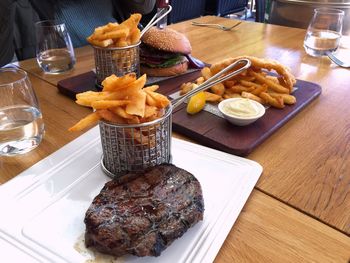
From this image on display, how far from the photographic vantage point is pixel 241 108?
1.07m

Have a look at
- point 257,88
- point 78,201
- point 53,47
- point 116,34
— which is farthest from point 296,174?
point 53,47

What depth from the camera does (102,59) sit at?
1320 millimetres

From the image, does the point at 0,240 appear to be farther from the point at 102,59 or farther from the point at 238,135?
the point at 102,59

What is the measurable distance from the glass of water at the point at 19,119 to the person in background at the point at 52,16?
1.35 metres

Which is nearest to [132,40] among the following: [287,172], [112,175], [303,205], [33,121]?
[33,121]

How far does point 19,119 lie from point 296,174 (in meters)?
0.85

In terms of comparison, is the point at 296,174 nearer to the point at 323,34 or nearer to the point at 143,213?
the point at 143,213

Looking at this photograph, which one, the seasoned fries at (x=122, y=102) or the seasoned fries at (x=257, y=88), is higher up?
the seasoned fries at (x=122, y=102)

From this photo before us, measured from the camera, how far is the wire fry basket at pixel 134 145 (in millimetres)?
789

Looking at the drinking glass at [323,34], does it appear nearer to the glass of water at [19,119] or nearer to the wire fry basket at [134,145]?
the wire fry basket at [134,145]

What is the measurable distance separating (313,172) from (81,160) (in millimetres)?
679

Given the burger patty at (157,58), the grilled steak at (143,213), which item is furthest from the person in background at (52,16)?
the grilled steak at (143,213)

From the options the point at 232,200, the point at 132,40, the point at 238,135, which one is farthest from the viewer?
the point at 132,40

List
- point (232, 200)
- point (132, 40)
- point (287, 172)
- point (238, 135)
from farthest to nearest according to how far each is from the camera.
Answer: point (132, 40) < point (238, 135) < point (287, 172) < point (232, 200)
